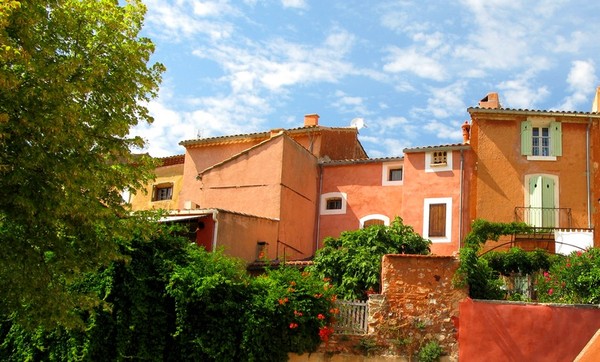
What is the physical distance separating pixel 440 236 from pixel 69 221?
17.9 meters

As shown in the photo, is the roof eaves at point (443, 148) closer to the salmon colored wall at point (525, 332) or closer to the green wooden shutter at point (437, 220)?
the green wooden shutter at point (437, 220)

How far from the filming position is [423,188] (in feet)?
96.3

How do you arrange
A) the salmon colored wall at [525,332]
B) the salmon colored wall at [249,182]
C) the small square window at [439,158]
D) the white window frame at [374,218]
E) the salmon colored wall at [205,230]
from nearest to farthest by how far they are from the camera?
1. the salmon colored wall at [525,332]
2. the salmon colored wall at [205,230]
3. the salmon colored wall at [249,182]
4. the small square window at [439,158]
5. the white window frame at [374,218]

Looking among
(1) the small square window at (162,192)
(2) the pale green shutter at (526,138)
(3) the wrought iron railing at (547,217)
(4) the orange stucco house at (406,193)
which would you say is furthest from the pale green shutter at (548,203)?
(1) the small square window at (162,192)

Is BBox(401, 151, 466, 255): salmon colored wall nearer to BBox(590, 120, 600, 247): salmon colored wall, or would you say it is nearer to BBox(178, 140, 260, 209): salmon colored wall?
BBox(590, 120, 600, 247): salmon colored wall

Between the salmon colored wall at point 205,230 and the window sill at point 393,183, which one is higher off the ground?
the window sill at point 393,183

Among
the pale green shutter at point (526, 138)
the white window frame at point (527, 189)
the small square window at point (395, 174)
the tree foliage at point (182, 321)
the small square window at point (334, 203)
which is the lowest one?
the tree foliage at point (182, 321)

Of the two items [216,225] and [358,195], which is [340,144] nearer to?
[358,195]

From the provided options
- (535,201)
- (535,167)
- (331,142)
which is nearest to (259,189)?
(331,142)

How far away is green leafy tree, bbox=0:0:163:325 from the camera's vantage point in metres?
12.2

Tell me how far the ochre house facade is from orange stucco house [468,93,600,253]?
4cm

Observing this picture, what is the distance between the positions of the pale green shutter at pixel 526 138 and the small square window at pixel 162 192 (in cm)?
1690

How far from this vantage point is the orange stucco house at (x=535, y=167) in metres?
27.9

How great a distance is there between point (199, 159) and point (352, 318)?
→ 1852 centimetres
